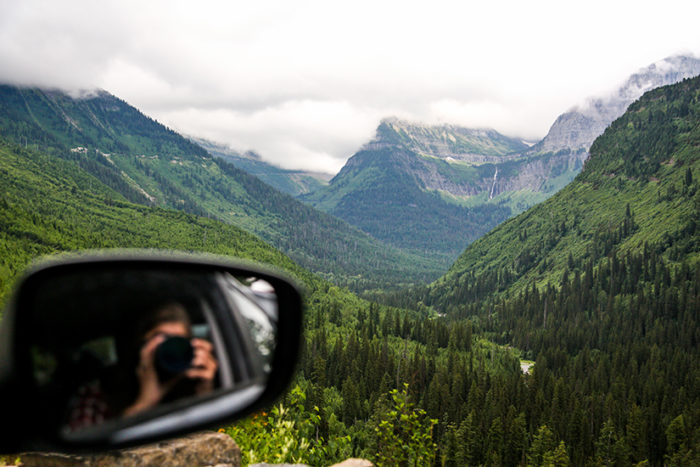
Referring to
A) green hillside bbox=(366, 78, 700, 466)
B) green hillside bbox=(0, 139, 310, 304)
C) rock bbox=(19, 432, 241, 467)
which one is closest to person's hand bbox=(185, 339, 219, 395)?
rock bbox=(19, 432, 241, 467)

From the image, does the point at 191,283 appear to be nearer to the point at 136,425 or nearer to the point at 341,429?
the point at 136,425

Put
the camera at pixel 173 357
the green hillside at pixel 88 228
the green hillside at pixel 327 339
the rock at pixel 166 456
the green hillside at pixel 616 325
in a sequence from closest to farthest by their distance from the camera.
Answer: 1. the camera at pixel 173 357
2. the rock at pixel 166 456
3. the green hillside at pixel 327 339
4. the green hillside at pixel 616 325
5. the green hillside at pixel 88 228

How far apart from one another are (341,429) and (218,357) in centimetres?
5679

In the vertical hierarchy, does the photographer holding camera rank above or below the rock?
above

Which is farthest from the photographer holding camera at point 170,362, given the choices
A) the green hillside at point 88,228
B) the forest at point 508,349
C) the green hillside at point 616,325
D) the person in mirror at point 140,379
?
the green hillside at point 88,228

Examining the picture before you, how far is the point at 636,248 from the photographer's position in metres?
159

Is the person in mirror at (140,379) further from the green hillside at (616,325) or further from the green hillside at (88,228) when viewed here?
the green hillside at (88,228)

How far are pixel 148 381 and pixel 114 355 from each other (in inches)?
7.9

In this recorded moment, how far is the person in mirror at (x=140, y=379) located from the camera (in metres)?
2.13

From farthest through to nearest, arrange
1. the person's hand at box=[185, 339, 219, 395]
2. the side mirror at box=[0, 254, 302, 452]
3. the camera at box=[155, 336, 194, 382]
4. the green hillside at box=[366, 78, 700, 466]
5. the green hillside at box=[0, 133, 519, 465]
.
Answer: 1. the green hillside at box=[366, 78, 700, 466]
2. the green hillside at box=[0, 133, 519, 465]
3. the person's hand at box=[185, 339, 219, 395]
4. the camera at box=[155, 336, 194, 382]
5. the side mirror at box=[0, 254, 302, 452]

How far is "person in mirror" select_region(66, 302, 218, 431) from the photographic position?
2.13 m

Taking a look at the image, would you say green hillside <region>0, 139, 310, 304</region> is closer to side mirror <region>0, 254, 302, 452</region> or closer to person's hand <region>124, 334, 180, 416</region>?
side mirror <region>0, 254, 302, 452</region>

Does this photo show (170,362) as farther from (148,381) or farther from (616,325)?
(616,325)

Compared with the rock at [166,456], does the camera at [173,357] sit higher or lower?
higher
